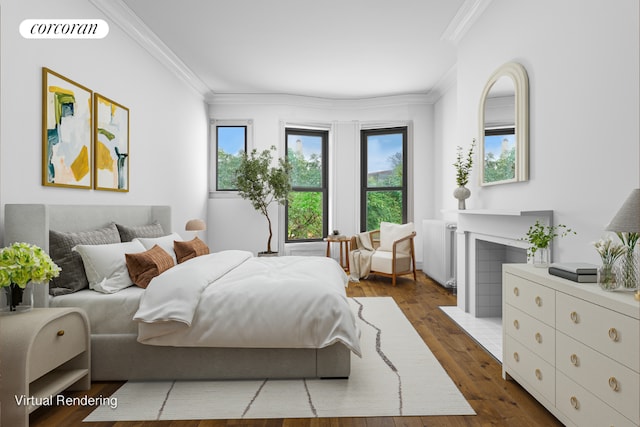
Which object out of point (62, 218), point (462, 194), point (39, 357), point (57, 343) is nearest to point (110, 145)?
point (62, 218)

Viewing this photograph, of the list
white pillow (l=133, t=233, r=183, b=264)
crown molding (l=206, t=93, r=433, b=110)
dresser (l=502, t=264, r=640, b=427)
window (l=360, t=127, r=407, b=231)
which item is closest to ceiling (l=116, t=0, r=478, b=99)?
crown molding (l=206, t=93, r=433, b=110)

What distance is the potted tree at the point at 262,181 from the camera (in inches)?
231

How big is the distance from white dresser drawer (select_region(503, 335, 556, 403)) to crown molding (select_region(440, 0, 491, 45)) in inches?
116

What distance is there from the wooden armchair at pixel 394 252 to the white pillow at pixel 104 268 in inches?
142

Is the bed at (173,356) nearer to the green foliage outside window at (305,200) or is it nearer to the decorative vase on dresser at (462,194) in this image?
the decorative vase on dresser at (462,194)

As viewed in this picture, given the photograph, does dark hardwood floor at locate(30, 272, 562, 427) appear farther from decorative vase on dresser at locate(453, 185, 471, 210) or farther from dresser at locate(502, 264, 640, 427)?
decorative vase on dresser at locate(453, 185, 471, 210)

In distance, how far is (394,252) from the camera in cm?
548

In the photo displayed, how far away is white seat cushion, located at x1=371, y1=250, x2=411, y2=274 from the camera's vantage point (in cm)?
552

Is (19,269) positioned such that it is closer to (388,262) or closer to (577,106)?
(577,106)

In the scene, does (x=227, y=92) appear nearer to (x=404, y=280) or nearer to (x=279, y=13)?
(x=279, y=13)

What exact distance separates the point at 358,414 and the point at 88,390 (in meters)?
1.64

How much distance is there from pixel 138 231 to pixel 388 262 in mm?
3357

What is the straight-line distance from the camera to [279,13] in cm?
380

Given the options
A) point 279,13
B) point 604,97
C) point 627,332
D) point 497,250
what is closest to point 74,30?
point 279,13
